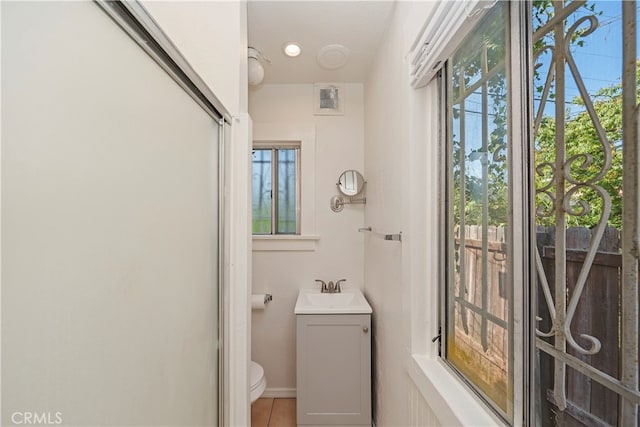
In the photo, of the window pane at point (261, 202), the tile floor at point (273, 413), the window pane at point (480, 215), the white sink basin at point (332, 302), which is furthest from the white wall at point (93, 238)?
the window pane at point (261, 202)

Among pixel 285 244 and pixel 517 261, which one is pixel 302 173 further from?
pixel 517 261

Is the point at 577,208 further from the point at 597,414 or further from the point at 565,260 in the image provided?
the point at 597,414

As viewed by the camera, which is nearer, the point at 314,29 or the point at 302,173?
the point at 314,29

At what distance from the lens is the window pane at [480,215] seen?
81cm

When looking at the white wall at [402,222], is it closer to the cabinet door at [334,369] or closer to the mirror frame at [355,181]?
the cabinet door at [334,369]

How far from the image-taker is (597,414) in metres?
0.57

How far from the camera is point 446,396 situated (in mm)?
894

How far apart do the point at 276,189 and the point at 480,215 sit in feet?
5.68

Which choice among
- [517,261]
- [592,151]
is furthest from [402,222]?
[592,151]

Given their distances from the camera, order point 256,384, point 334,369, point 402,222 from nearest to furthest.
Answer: point 402,222, point 256,384, point 334,369

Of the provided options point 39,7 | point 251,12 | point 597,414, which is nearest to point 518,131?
point 597,414

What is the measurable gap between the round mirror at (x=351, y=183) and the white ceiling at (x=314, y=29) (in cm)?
75

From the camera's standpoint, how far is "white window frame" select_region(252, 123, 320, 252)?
2.33 m

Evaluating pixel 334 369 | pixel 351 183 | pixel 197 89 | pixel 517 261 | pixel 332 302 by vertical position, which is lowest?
pixel 334 369
